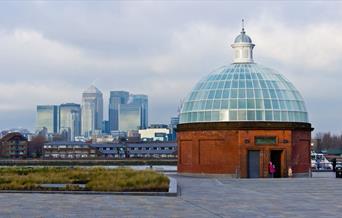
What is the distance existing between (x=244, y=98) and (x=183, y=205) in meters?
24.5

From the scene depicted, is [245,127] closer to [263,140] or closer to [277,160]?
[263,140]

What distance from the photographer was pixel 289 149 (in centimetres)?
4525

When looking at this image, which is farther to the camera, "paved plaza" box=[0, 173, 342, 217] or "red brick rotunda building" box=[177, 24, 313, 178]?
"red brick rotunda building" box=[177, 24, 313, 178]

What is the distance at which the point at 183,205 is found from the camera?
2166 cm

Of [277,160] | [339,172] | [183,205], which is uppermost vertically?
[277,160]

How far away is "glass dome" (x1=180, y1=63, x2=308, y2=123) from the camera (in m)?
45.2

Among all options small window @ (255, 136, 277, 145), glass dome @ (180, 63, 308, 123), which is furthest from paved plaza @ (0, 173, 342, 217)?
glass dome @ (180, 63, 308, 123)

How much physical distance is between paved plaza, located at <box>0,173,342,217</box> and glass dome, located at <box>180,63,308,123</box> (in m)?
17.4

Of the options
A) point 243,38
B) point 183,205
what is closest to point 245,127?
point 243,38

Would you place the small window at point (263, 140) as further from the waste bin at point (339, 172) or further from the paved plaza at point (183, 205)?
the paved plaza at point (183, 205)

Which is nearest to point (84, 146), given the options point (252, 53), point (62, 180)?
point (252, 53)

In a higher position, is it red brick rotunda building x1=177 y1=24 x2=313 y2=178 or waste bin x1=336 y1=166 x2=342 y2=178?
red brick rotunda building x1=177 y1=24 x2=313 y2=178

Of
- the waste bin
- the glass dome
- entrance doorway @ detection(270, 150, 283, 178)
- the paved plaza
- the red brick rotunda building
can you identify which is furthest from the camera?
entrance doorway @ detection(270, 150, 283, 178)

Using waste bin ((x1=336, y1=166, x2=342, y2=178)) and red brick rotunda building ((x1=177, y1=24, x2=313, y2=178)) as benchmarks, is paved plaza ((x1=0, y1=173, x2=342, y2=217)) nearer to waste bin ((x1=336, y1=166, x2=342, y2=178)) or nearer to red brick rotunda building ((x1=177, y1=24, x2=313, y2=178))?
waste bin ((x1=336, y1=166, x2=342, y2=178))
